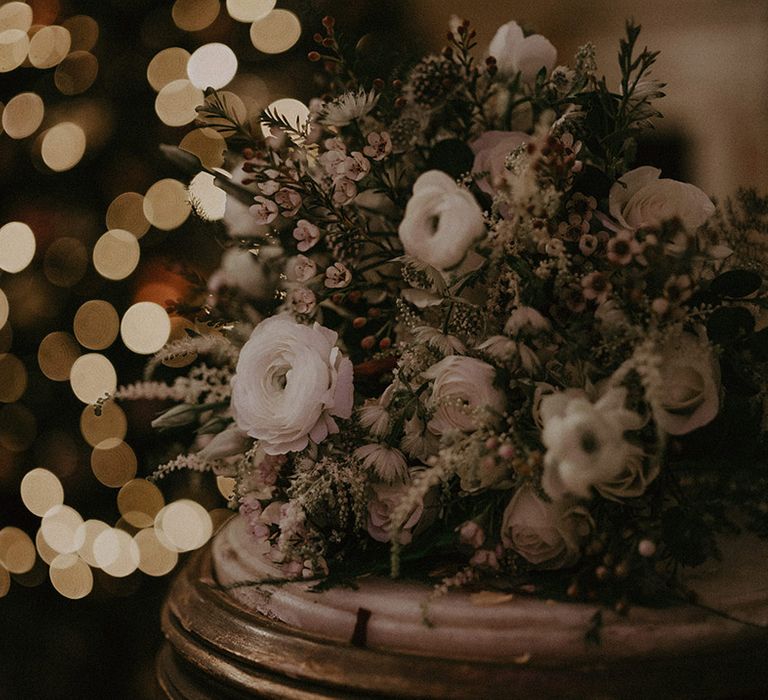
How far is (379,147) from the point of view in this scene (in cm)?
79

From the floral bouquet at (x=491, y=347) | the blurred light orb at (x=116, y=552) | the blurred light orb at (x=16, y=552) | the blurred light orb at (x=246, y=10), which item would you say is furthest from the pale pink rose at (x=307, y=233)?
the blurred light orb at (x=16, y=552)

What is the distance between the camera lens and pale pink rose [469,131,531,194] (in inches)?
30.6

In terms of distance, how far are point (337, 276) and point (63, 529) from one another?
Result: 1.45 metres

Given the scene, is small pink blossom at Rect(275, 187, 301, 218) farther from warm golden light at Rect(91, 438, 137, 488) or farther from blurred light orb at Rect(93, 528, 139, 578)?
blurred light orb at Rect(93, 528, 139, 578)

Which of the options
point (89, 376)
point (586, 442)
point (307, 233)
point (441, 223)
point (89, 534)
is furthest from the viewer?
point (89, 534)

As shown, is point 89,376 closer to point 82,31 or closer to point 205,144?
point 205,144

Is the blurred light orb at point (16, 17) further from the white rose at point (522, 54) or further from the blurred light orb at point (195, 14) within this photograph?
the white rose at point (522, 54)

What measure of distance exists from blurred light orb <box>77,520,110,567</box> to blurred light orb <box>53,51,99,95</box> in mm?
1070

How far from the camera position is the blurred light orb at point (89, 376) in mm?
1806

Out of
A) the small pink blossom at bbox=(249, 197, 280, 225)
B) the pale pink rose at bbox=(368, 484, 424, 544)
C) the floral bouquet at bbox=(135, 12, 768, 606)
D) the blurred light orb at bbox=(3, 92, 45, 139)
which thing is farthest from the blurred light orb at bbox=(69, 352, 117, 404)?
the pale pink rose at bbox=(368, 484, 424, 544)

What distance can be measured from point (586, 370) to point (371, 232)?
1.08ft

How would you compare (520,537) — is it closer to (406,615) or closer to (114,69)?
(406,615)

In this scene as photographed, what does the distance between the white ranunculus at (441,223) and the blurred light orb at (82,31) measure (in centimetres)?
141

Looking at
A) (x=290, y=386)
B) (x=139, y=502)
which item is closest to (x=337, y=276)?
(x=290, y=386)
